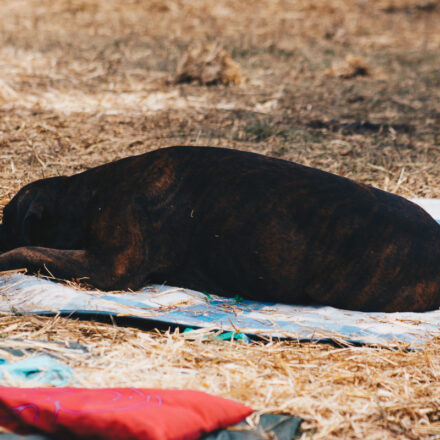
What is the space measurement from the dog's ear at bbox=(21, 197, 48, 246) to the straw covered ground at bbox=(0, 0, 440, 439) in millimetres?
839

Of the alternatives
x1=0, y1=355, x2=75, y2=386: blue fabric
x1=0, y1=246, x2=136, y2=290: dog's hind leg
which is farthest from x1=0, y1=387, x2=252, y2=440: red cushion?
x1=0, y1=246, x2=136, y2=290: dog's hind leg

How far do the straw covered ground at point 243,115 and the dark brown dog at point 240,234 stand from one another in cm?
51

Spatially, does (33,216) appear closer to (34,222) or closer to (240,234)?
(34,222)

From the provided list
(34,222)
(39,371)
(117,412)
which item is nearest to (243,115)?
(34,222)

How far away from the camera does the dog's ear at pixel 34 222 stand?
3861mm

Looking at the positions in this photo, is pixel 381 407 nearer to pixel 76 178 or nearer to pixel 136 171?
pixel 136 171

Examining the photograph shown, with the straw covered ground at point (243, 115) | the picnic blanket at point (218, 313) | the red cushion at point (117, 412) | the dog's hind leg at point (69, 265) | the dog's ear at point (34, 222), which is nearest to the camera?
the red cushion at point (117, 412)

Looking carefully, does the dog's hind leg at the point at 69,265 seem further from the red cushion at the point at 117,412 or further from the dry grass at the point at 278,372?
the red cushion at the point at 117,412

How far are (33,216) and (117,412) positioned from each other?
194 centimetres

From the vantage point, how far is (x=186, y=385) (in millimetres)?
2646

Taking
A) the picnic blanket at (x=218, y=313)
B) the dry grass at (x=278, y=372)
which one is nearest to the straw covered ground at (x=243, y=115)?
the dry grass at (x=278, y=372)

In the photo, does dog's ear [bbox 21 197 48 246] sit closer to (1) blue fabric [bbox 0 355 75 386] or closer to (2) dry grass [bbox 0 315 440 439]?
(2) dry grass [bbox 0 315 440 439]

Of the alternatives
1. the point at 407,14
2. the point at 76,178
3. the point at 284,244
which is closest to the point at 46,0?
the point at 407,14

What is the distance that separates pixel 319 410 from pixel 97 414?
2.82ft
